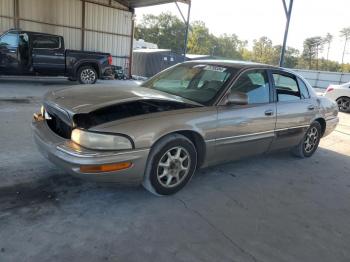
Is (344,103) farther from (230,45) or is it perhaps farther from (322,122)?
(230,45)

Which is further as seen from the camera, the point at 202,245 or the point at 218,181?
the point at 218,181

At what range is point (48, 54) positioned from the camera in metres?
12.3

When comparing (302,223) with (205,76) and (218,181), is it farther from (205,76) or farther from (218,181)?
(205,76)

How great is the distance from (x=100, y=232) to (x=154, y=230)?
466 millimetres

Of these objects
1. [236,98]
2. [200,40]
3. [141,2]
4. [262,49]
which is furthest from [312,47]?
[236,98]

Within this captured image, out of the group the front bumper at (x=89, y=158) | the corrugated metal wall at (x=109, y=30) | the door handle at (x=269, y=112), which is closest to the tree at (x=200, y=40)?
the corrugated metal wall at (x=109, y=30)

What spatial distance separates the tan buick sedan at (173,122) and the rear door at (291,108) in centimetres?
2

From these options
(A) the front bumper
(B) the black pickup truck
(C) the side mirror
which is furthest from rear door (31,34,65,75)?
(C) the side mirror

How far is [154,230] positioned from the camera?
292 centimetres

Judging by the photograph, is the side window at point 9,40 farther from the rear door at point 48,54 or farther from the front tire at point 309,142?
the front tire at point 309,142

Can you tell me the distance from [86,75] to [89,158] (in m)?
10.9

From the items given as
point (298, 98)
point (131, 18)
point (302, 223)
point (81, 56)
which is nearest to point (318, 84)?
point (131, 18)

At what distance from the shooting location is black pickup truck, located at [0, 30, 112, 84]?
11.7 meters

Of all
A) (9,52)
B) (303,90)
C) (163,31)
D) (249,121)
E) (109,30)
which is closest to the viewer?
(249,121)
